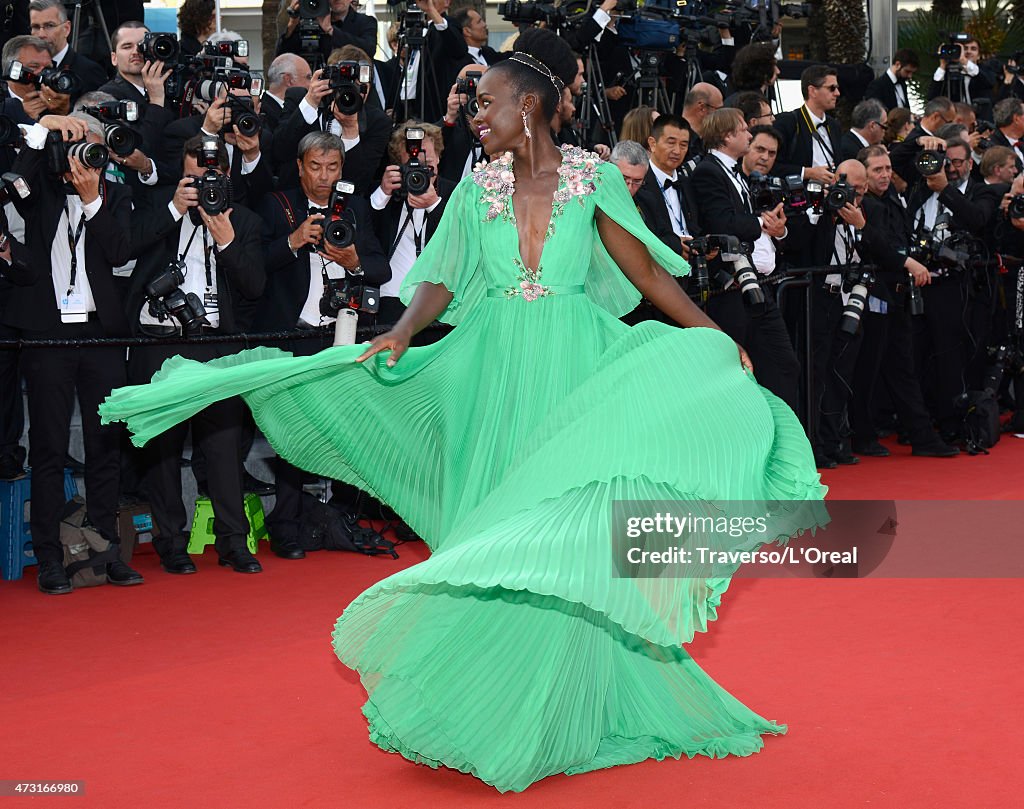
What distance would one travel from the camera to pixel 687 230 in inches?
298

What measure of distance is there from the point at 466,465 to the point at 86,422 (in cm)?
278

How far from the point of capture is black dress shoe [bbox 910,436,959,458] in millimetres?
9125

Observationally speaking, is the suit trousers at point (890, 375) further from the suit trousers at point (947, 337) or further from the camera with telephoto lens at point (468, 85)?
the camera with telephoto lens at point (468, 85)

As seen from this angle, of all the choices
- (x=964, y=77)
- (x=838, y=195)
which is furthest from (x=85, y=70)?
(x=964, y=77)

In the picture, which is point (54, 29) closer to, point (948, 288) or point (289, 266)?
point (289, 266)

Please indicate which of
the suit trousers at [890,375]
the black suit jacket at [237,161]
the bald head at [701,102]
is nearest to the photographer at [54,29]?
the black suit jacket at [237,161]

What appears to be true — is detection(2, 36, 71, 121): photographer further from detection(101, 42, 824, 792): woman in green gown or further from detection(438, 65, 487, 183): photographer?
detection(101, 42, 824, 792): woman in green gown

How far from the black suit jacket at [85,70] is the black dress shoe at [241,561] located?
9.23 feet

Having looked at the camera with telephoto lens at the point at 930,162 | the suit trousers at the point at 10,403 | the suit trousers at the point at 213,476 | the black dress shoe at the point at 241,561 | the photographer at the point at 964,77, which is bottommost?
the black dress shoe at the point at 241,561

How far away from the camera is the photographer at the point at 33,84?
6.36m

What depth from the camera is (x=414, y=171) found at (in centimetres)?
680

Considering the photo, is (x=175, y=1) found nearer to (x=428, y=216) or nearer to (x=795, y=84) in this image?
(x=795, y=84)

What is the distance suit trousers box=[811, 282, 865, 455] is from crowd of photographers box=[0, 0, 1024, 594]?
16 millimetres

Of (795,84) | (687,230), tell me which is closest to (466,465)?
(687,230)
